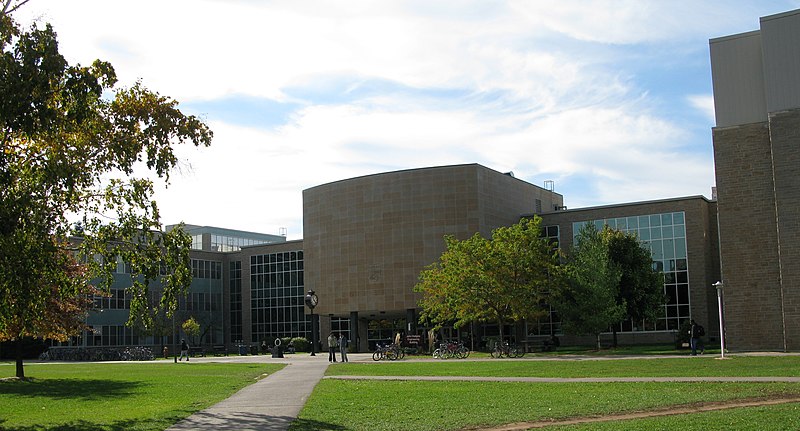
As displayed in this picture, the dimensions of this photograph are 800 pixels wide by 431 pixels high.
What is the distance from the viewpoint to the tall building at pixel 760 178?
39.2 meters

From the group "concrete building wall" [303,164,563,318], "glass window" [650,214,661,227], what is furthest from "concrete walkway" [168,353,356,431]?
"glass window" [650,214,661,227]

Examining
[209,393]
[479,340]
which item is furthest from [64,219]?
[479,340]

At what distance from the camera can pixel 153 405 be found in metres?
19.6

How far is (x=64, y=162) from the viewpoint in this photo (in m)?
16.9

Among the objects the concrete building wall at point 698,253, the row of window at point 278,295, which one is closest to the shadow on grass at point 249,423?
the concrete building wall at point 698,253

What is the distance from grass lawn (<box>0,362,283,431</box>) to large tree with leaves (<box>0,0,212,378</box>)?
2.22 metres

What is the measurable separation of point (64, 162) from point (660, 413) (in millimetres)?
12549

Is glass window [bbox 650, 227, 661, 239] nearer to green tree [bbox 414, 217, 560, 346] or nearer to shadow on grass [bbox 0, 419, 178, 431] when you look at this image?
green tree [bbox 414, 217, 560, 346]

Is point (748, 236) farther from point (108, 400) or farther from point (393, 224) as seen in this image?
point (108, 400)

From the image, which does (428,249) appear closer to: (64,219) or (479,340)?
(479,340)

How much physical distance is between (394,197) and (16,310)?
160ft

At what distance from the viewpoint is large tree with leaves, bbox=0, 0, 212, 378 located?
579 inches

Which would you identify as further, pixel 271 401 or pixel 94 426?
pixel 271 401

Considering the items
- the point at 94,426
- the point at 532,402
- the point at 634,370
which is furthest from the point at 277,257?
the point at 94,426
